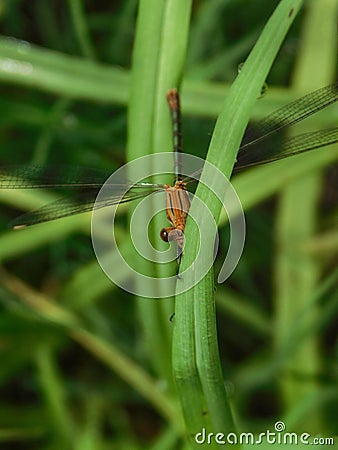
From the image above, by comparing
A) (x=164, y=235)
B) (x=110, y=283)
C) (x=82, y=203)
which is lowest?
(x=164, y=235)

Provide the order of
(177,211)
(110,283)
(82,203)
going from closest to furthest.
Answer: (177,211), (82,203), (110,283)

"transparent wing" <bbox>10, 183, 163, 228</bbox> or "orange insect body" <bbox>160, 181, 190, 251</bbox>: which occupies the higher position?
"transparent wing" <bbox>10, 183, 163, 228</bbox>

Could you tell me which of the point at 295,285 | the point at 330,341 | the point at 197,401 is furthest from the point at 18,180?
the point at 330,341

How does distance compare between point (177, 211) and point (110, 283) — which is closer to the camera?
point (177, 211)

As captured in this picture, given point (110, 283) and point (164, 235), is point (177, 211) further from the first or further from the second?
point (110, 283)

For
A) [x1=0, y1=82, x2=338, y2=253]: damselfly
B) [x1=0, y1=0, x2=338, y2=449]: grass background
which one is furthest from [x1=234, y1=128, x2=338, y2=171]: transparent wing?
[x1=0, y1=0, x2=338, y2=449]: grass background

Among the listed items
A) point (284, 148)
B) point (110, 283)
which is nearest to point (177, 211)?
point (284, 148)

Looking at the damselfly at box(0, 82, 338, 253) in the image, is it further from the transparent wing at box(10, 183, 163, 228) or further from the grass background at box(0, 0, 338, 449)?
the grass background at box(0, 0, 338, 449)
